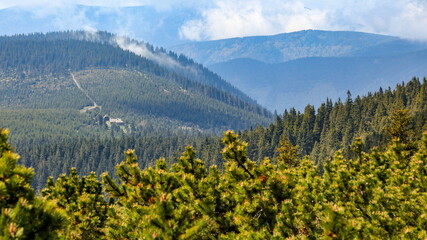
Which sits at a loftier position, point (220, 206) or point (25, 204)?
point (25, 204)

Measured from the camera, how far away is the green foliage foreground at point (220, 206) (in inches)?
265

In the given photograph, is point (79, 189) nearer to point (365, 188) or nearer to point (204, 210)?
point (204, 210)

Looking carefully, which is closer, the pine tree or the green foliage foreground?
the pine tree

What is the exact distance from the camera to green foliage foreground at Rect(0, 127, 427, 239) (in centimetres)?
672

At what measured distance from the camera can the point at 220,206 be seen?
16.5 m

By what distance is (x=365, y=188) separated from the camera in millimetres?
18984

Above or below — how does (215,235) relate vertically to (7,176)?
below

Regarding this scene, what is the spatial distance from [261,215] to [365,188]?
6.86 m

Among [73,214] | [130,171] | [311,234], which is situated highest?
[130,171]

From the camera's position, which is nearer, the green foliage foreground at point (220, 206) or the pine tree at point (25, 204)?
the pine tree at point (25, 204)

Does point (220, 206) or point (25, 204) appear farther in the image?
point (220, 206)

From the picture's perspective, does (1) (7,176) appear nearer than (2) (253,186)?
Yes

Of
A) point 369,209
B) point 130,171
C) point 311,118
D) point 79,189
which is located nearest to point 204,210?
point 130,171

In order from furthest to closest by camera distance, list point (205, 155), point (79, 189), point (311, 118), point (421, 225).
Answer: point (205, 155) → point (311, 118) → point (79, 189) → point (421, 225)
